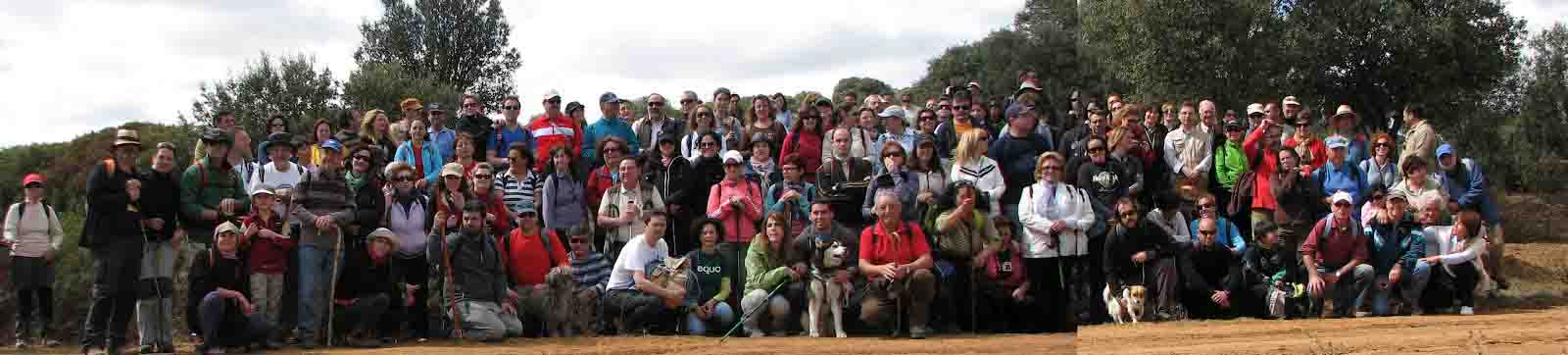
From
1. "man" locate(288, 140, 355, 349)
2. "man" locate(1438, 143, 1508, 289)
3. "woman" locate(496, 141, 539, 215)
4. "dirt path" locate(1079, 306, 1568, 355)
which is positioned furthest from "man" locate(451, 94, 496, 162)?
"man" locate(1438, 143, 1508, 289)

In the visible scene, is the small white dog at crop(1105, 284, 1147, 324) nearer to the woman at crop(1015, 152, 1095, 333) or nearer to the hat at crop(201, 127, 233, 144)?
the woman at crop(1015, 152, 1095, 333)

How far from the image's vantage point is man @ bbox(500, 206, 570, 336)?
9.30 m

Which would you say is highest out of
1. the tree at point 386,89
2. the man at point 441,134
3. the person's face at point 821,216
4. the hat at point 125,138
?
the tree at point 386,89

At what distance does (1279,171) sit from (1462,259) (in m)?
1.52

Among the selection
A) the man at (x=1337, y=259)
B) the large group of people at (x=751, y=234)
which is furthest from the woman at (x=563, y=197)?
the man at (x=1337, y=259)

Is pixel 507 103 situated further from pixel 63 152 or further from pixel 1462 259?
pixel 63 152

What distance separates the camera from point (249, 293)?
863 cm

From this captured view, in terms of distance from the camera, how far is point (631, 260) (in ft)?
30.2

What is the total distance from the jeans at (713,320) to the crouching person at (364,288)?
2.20 metres

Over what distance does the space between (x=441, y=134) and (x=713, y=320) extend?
3555 millimetres

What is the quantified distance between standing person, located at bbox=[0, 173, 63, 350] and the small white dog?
8.42 meters

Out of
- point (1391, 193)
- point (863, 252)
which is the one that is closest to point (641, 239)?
point (863, 252)

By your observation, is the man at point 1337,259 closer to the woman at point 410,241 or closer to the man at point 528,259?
the man at point 528,259

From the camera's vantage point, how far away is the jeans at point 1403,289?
970 cm
